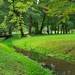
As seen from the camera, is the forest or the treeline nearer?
the forest

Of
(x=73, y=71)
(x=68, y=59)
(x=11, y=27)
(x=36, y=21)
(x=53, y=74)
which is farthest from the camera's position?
(x=36, y=21)

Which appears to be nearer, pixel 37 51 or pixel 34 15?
pixel 37 51

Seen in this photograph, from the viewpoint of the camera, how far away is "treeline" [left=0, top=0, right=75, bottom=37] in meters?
19.9

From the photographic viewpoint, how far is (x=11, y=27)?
227ft

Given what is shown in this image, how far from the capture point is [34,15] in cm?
7238

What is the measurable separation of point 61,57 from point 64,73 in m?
9.60

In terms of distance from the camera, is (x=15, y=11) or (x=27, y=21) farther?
(x=27, y=21)

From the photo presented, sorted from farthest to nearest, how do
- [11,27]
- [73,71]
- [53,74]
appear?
1. [11,27]
2. [73,71]
3. [53,74]

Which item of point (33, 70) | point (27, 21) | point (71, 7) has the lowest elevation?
point (27, 21)

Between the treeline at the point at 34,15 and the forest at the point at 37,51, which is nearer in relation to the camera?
the forest at the point at 37,51

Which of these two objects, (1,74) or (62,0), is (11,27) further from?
(1,74)

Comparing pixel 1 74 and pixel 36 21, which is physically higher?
pixel 1 74

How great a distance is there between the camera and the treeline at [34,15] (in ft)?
65.4

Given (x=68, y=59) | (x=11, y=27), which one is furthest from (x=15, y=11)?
(x=11, y=27)
